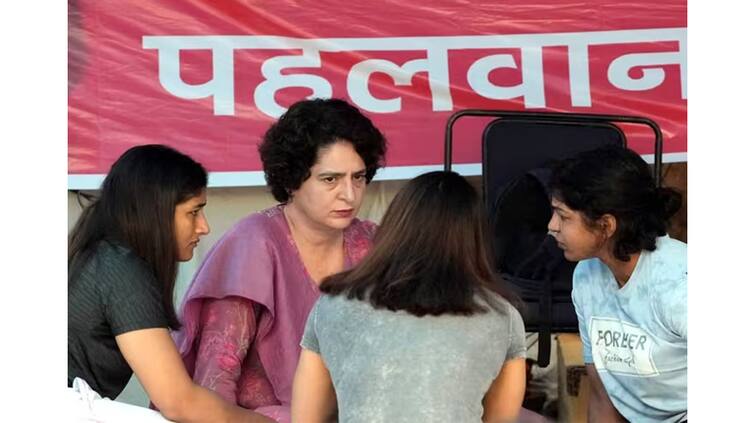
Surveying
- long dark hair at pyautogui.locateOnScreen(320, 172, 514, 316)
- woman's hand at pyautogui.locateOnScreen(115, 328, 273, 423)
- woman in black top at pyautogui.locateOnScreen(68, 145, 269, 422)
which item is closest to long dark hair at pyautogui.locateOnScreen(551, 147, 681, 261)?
long dark hair at pyautogui.locateOnScreen(320, 172, 514, 316)

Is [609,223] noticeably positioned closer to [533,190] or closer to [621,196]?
[621,196]

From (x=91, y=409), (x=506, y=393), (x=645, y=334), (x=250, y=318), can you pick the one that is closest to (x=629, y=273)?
(x=645, y=334)

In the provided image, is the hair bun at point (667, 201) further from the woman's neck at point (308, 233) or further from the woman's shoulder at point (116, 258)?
the woman's shoulder at point (116, 258)

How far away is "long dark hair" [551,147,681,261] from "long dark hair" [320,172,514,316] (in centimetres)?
58

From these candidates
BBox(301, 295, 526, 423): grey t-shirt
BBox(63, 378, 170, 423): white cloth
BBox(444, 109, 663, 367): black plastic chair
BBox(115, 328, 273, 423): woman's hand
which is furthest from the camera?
BBox(444, 109, 663, 367): black plastic chair

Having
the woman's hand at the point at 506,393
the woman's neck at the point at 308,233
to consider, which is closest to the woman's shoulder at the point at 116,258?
the woman's neck at the point at 308,233

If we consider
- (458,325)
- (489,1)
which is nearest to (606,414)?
(458,325)

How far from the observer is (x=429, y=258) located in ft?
7.75

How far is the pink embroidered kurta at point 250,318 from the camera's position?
300cm

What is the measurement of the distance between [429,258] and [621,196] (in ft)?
2.48

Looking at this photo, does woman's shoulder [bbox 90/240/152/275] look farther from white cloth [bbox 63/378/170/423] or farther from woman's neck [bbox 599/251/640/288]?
woman's neck [bbox 599/251/640/288]

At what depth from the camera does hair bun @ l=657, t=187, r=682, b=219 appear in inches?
117
